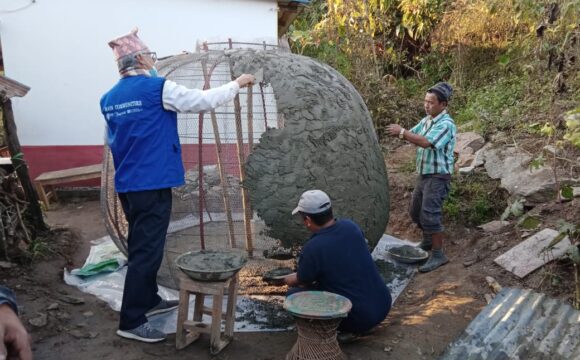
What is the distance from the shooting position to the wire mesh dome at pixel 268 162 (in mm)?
3471

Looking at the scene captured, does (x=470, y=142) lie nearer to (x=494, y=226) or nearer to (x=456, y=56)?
(x=494, y=226)

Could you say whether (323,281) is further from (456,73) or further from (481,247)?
(456,73)

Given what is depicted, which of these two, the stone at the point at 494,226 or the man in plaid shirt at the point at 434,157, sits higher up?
the man in plaid shirt at the point at 434,157

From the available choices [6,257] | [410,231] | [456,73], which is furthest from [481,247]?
[456,73]

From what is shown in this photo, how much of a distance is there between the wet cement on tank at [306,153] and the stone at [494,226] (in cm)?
149

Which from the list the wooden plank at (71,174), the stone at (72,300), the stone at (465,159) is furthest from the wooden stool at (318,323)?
the wooden plank at (71,174)

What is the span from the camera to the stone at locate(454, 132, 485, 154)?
6.42 meters

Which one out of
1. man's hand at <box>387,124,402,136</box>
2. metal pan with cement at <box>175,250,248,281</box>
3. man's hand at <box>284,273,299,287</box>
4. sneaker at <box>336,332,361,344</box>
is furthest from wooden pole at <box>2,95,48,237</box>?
man's hand at <box>387,124,402,136</box>

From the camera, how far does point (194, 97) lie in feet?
10.0

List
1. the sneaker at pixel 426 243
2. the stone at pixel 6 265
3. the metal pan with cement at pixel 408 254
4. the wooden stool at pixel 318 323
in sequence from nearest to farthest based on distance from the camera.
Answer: the wooden stool at pixel 318 323 → the stone at pixel 6 265 → the metal pan with cement at pixel 408 254 → the sneaker at pixel 426 243

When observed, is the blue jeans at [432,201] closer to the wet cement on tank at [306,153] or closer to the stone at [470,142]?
the wet cement on tank at [306,153]

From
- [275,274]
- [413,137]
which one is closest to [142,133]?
[275,274]

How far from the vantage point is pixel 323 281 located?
3074 millimetres

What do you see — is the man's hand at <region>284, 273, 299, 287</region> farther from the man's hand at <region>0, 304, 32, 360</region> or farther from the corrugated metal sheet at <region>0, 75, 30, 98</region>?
the corrugated metal sheet at <region>0, 75, 30, 98</region>
